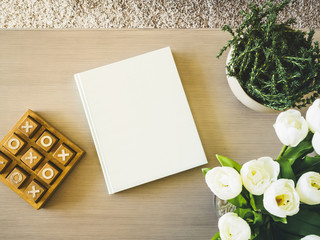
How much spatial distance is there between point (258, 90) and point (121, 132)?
29 centimetres

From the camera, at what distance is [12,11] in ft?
3.75

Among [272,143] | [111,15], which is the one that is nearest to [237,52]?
[272,143]

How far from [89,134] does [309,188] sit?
0.44 meters

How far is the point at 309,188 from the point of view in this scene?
0.33 metres

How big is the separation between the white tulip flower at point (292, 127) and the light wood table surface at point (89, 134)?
26 centimetres

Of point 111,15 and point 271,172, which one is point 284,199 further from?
point 111,15

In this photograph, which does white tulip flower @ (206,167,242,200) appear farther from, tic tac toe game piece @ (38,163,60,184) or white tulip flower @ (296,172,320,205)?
tic tac toe game piece @ (38,163,60,184)

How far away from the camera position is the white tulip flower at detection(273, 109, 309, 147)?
1.15ft

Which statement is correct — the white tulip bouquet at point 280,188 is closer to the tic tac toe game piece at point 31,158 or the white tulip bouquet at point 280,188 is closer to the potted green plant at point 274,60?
the potted green plant at point 274,60

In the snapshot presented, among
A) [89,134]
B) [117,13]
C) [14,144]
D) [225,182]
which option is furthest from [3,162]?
[117,13]

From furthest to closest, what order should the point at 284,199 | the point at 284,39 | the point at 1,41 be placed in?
the point at 1,41 → the point at 284,39 → the point at 284,199

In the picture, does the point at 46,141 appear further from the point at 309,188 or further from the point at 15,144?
the point at 309,188

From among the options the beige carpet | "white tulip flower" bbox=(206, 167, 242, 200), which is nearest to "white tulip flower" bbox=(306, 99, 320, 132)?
"white tulip flower" bbox=(206, 167, 242, 200)

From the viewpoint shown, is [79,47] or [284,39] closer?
[284,39]
